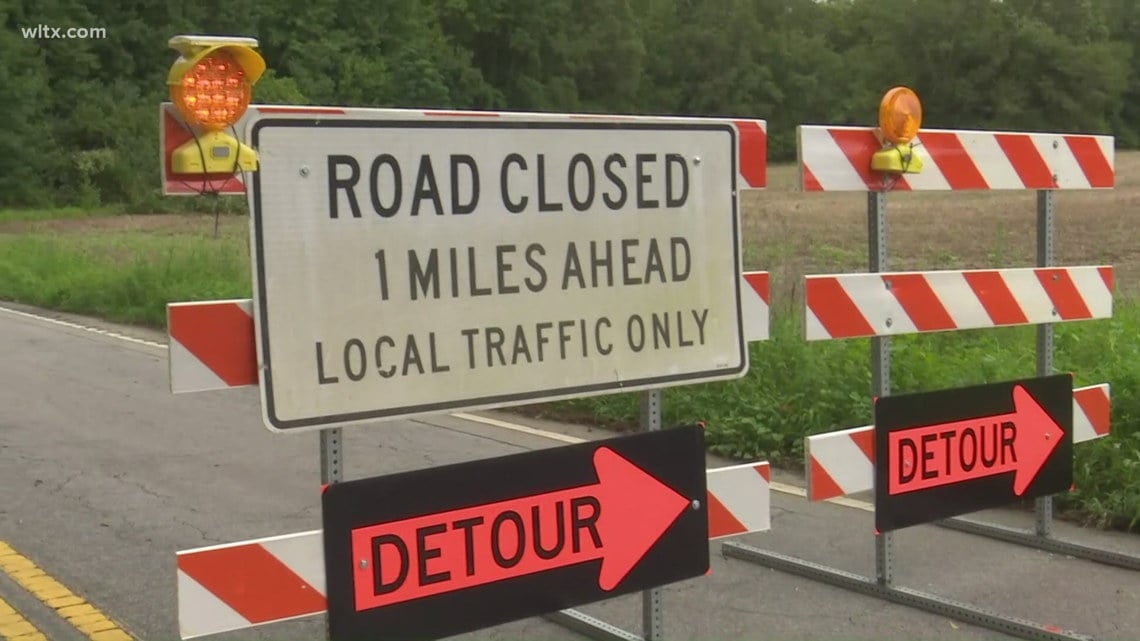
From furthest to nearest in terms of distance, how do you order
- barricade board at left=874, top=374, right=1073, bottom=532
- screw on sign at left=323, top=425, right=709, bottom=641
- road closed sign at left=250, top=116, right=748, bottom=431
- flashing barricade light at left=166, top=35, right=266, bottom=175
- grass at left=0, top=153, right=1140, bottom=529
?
grass at left=0, top=153, right=1140, bottom=529
barricade board at left=874, top=374, right=1073, bottom=532
screw on sign at left=323, top=425, right=709, bottom=641
road closed sign at left=250, top=116, right=748, bottom=431
flashing barricade light at left=166, top=35, right=266, bottom=175

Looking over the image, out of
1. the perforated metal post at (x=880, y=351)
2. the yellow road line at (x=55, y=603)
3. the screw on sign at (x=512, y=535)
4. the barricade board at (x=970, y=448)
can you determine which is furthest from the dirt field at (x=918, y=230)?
the screw on sign at (x=512, y=535)

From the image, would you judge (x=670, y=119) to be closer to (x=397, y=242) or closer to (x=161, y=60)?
(x=397, y=242)

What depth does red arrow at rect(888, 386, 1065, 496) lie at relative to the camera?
499cm

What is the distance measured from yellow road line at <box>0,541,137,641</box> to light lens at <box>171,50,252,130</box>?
7.38 feet

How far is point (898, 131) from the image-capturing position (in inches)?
192

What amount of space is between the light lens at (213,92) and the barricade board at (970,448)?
270 cm

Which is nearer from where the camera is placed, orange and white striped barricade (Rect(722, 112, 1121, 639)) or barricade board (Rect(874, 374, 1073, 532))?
orange and white striped barricade (Rect(722, 112, 1121, 639))

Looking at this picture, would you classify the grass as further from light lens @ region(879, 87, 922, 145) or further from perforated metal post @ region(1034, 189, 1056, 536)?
light lens @ region(879, 87, 922, 145)

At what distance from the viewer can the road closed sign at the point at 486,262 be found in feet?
11.1

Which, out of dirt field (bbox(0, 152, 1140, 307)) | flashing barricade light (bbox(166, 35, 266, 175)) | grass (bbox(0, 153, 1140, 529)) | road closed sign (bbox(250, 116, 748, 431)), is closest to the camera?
flashing barricade light (bbox(166, 35, 266, 175))

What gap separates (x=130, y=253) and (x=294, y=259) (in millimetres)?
20594

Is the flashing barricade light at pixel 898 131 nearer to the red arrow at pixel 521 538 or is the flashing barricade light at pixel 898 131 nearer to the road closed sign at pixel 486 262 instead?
the road closed sign at pixel 486 262

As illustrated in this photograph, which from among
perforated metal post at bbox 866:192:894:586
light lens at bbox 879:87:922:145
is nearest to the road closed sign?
light lens at bbox 879:87:922:145

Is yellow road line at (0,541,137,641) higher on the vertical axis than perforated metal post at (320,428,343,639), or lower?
lower
